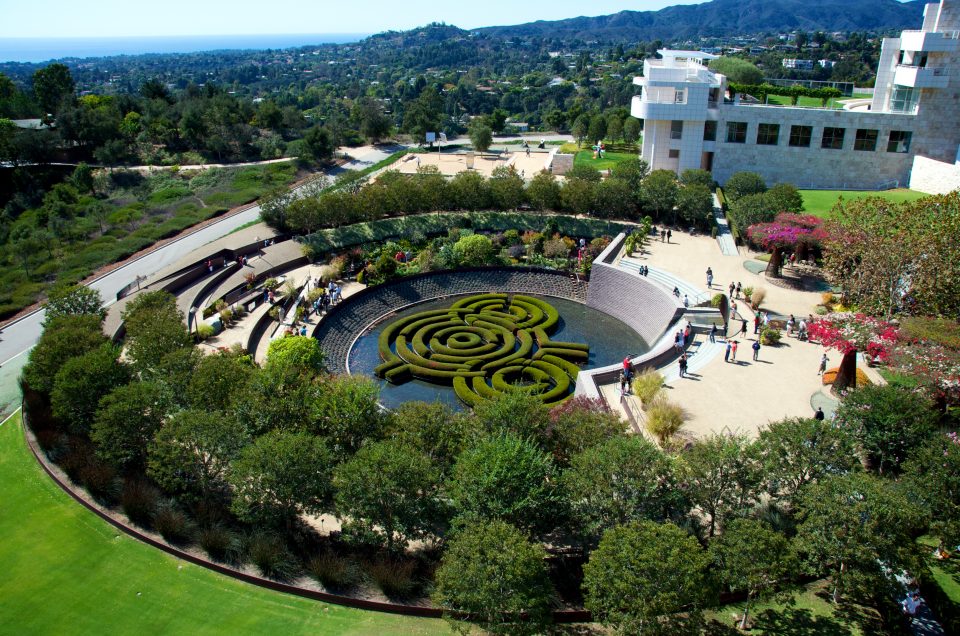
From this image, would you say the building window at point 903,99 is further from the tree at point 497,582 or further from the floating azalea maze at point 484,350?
the tree at point 497,582

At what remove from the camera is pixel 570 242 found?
170ft

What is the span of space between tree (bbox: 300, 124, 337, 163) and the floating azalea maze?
4930cm

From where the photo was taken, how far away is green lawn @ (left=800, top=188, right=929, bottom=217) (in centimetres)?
5409

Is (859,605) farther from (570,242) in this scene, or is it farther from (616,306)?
(570,242)

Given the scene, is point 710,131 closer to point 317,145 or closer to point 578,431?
point 317,145

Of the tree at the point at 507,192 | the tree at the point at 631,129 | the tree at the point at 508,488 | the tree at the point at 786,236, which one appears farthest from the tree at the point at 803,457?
the tree at the point at 631,129

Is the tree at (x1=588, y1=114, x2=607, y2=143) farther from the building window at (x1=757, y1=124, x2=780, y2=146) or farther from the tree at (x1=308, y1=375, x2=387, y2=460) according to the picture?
the tree at (x1=308, y1=375, x2=387, y2=460)

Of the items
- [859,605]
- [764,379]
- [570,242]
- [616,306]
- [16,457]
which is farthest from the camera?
[570,242]

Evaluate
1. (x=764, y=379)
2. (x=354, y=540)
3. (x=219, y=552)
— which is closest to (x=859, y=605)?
(x=764, y=379)

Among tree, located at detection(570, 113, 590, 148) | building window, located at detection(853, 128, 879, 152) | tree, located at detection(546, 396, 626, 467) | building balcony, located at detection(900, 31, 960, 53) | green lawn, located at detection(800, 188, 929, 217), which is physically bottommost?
tree, located at detection(546, 396, 626, 467)

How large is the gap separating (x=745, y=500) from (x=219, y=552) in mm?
17714

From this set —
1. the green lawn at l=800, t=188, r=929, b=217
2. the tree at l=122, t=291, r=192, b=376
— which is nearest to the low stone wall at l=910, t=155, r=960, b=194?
the green lawn at l=800, t=188, r=929, b=217

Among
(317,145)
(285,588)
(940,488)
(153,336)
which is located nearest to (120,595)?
(285,588)

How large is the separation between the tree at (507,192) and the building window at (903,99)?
113 ft
